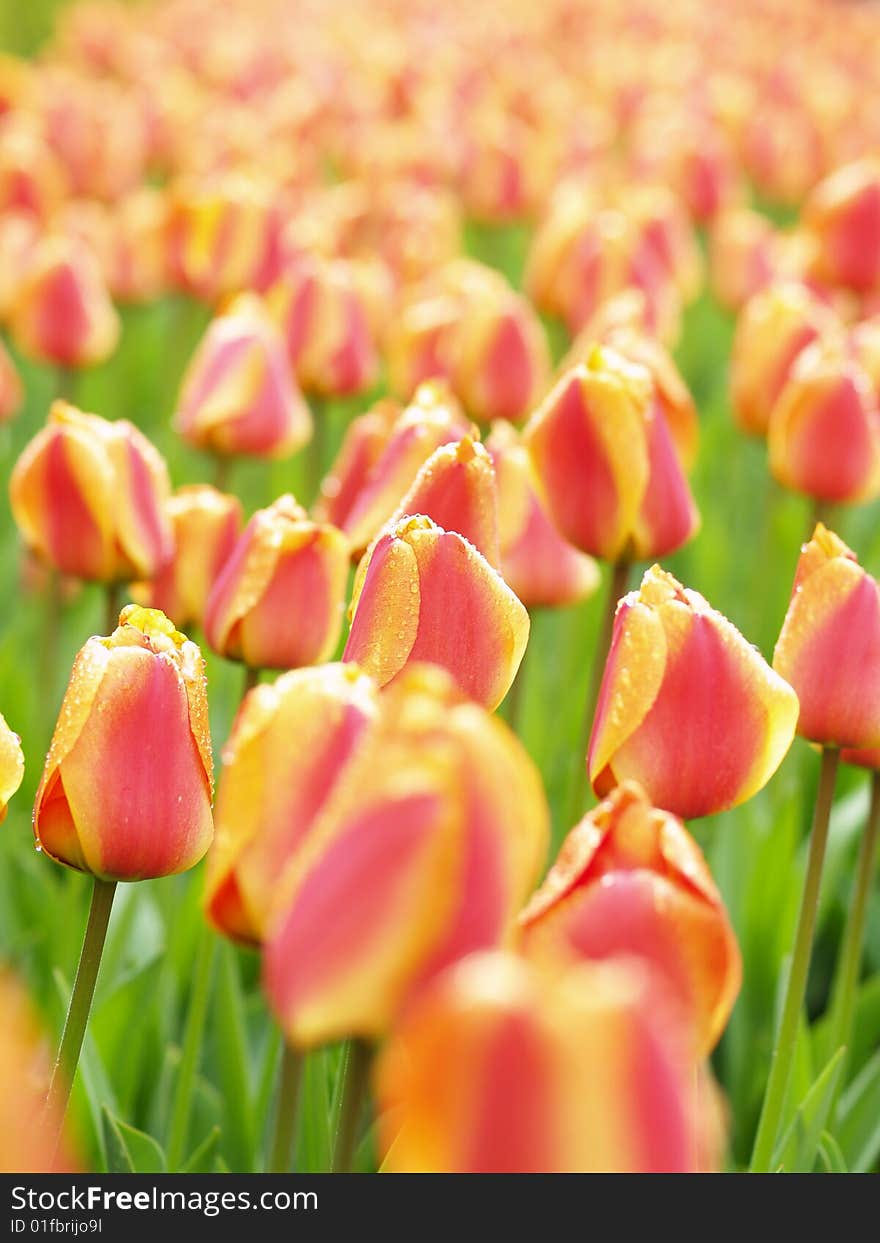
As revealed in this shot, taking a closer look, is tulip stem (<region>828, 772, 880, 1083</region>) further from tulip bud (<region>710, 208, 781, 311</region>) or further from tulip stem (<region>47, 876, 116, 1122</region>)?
tulip bud (<region>710, 208, 781, 311</region>)

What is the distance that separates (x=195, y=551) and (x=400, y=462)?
364 millimetres

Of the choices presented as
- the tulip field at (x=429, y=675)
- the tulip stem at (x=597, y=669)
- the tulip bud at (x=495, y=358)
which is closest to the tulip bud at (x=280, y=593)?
the tulip field at (x=429, y=675)

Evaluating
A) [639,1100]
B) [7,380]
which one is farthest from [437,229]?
[639,1100]

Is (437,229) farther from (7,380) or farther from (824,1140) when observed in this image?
(824,1140)

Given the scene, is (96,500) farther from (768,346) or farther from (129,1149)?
→ (768,346)

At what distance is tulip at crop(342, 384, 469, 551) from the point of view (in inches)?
55.4

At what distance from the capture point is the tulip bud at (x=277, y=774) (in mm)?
731

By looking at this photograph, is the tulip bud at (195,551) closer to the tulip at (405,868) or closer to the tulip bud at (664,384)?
the tulip bud at (664,384)

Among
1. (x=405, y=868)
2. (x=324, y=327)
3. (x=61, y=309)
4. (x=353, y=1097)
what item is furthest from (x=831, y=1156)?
(x=61, y=309)

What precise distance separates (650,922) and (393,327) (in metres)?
2.28

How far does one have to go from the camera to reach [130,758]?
966 mm

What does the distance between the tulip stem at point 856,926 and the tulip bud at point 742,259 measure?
221cm

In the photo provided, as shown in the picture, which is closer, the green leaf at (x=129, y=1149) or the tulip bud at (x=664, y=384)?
the green leaf at (x=129, y=1149)
